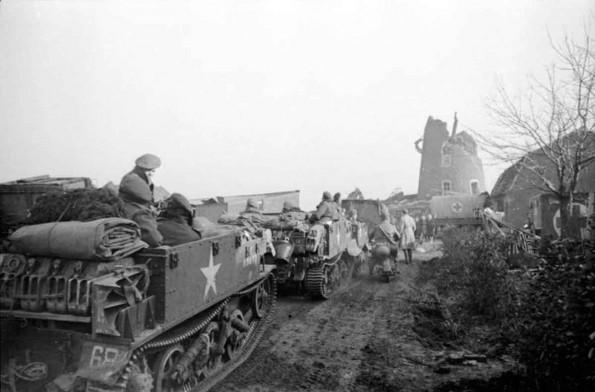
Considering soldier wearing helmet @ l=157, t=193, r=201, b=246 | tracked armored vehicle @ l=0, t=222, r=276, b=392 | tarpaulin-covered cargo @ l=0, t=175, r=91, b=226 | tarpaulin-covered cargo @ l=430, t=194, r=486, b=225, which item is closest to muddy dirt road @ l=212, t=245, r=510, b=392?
tracked armored vehicle @ l=0, t=222, r=276, b=392

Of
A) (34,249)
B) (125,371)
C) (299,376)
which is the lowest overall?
(299,376)

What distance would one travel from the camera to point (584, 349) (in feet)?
10.3

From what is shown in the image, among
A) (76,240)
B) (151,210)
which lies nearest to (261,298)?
(151,210)

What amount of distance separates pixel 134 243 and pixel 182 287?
0.73 metres

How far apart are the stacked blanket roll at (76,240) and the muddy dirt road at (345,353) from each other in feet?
7.38

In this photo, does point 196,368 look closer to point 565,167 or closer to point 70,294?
point 70,294

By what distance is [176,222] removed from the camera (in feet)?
16.5

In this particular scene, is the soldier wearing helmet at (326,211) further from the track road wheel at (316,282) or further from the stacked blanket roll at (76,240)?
the stacked blanket roll at (76,240)

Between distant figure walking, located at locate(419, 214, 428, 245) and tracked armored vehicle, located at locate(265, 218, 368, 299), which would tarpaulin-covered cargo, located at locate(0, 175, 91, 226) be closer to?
tracked armored vehicle, located at locate(265, 218, 368, 299)

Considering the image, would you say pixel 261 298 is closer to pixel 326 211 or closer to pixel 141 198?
pixel 141 198

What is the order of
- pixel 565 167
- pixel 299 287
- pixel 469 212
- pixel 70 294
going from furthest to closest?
pixel 469 212 < pixel 299 287 < pixel 565 167 < pixel 70 294

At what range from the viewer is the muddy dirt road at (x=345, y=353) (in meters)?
4.98

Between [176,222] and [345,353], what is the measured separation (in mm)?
2959

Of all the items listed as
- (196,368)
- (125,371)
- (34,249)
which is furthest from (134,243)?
(196,368)
